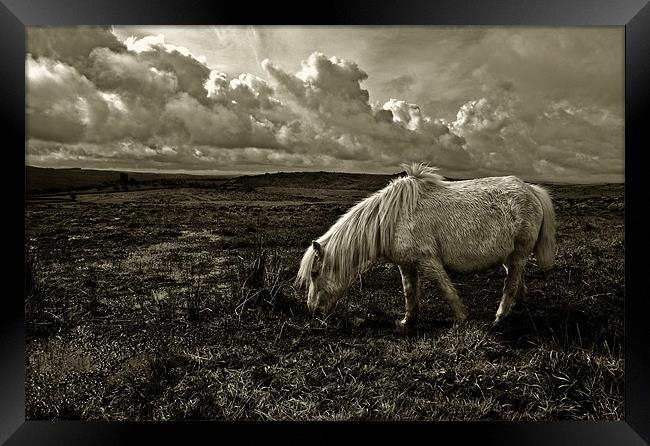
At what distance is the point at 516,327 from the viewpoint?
240 centimetres

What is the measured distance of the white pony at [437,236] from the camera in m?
2.43

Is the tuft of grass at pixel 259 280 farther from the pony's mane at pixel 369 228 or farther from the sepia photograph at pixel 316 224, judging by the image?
the pony's mane at pixel 369 228

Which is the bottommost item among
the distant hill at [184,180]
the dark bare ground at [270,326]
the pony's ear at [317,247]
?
the dark bare ground at [270,326]

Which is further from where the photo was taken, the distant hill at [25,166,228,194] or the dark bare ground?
the distant hill at [25,166,228,194]

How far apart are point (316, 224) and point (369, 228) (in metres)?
0.49

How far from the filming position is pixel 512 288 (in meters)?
2.44

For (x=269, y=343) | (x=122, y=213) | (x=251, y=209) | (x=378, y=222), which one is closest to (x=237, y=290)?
(x=269, y=343)

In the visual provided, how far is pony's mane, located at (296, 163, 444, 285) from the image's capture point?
2443 millimetres

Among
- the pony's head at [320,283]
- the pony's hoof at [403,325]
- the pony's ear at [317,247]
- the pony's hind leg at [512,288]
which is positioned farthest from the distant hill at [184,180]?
the pony's hoof at [403,325]

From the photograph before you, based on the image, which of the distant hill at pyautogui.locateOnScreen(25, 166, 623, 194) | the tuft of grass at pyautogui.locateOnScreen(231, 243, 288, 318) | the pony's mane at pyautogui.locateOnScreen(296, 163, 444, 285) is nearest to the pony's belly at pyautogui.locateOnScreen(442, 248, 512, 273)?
the pony's mane at pyautogui.locateOnScreen(296, 163, 444, 285)

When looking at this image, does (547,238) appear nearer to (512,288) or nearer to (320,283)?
(512,288)

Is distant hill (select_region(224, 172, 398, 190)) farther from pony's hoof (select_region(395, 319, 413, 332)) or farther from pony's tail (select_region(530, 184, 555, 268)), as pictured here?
pony's tail (select_region(530, 184, 555, 268))

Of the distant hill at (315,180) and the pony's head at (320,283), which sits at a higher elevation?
the distant hill at (315,180)
